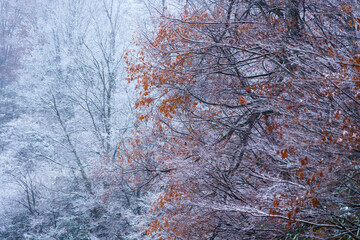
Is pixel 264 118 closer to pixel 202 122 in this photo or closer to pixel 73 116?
pixel 202 122

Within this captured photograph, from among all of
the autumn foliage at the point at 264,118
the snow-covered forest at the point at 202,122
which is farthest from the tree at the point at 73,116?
the autumn foliage at the point at 264,118

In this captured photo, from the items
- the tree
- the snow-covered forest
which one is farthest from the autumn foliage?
the tree

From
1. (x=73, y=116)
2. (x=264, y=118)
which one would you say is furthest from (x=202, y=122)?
(x=73, y=116)

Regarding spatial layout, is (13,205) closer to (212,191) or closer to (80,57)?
(80,57)

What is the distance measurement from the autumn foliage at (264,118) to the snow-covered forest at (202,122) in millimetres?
27

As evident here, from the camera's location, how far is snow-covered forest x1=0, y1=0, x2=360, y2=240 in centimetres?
340

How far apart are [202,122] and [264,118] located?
4.06ft

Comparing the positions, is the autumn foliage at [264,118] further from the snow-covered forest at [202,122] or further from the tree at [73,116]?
the tree at [73,116]

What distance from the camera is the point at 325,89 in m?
3.06

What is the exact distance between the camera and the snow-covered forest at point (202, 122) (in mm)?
3398

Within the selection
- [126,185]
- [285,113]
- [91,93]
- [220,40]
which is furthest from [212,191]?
[91,93]

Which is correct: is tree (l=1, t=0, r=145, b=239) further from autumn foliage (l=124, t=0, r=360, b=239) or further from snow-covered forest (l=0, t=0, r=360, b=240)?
autumn foliage (l=124, t=0, r=360, b=239)

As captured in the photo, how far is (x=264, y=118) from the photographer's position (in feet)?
16.4

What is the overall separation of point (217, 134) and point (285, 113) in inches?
82.0
